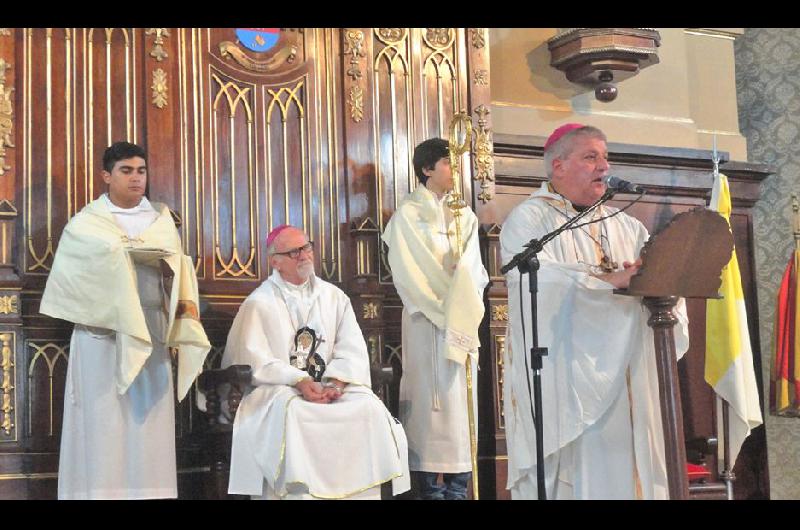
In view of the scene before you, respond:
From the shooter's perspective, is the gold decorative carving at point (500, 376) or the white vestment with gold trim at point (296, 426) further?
the gold decorative carving at point (500, 376)

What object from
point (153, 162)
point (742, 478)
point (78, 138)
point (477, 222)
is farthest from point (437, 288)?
point (742, 478)

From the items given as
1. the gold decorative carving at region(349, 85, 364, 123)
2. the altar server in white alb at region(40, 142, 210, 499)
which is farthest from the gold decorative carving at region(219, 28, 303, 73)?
the altar server in white alb at region(40, 142, 210, 499)

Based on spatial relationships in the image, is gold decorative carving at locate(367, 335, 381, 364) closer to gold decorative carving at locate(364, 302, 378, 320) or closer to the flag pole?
gold decorative carving at locate(364, 302, 378, 320)

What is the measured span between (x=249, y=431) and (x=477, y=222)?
2087mm

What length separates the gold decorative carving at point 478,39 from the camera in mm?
7910

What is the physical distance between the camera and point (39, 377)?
6.32 meters

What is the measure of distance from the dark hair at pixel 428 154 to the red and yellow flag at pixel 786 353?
288 centimetres

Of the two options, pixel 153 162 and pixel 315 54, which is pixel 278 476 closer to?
pixel 153 162

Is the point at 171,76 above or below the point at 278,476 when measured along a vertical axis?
above

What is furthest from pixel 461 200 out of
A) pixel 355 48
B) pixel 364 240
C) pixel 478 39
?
pixel 478 39

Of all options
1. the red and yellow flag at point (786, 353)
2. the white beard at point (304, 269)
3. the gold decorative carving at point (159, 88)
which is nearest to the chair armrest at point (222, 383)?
the white beard at point (304, 269)

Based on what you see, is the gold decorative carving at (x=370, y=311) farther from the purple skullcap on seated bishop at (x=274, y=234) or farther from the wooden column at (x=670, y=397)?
the wooden column at (x=670, y=397)

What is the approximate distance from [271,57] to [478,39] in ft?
4.90

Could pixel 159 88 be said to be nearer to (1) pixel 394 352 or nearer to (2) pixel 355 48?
(2) pixel 355 48
